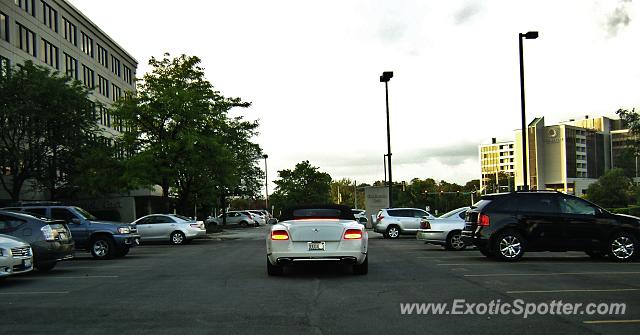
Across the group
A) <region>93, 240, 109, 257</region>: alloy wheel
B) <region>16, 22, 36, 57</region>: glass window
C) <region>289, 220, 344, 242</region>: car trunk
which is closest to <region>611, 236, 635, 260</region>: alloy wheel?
<region>289, 220, 344, 242</region>: car trunk

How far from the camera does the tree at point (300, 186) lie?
95250mm

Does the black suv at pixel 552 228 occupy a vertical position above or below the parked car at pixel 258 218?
above

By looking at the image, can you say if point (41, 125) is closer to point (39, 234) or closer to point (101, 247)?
point (101, 247)

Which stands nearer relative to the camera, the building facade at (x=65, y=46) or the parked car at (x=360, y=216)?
the parked car at (x=360, y=216)

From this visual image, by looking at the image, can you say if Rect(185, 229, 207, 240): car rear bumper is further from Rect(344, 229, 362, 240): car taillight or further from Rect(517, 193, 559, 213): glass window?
Rect(344, 229, 362, 240): car taillight

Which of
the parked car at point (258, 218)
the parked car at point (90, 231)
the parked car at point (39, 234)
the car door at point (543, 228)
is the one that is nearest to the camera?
the parked car at point (39, 234)

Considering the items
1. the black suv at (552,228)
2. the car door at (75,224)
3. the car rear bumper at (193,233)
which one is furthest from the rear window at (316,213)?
the car rear bumper at (193,233)

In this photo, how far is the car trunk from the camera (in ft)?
39.1

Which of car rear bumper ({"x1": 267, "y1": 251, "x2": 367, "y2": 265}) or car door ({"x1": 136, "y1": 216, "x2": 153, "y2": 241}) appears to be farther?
car door ({"x1": 136, "y1": 216, "x2": 153, "y2": 241})

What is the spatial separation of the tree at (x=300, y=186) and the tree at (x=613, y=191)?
128 ft

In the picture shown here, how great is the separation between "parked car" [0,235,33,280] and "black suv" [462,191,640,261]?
33.8ft

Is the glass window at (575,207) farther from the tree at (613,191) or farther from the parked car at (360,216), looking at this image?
the tree at (613,191)

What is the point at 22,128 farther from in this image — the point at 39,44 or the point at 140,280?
the point at 140,280

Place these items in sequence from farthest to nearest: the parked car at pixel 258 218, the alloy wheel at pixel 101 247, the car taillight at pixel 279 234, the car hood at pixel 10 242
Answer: the parked car at pixel 258 218 → the alloy wheel at pixel 101 247 → the car hood at pixel 10 242 → the car taillight at pixel 279 234
